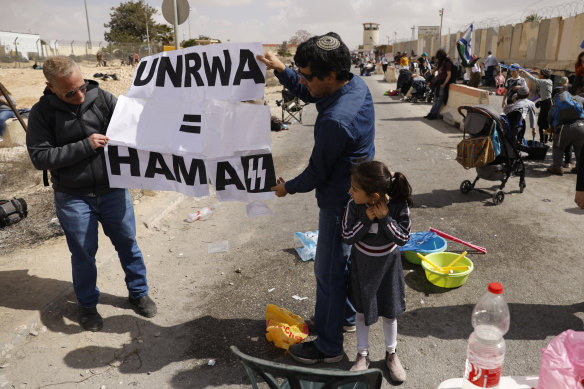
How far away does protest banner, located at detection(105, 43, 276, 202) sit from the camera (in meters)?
3.22

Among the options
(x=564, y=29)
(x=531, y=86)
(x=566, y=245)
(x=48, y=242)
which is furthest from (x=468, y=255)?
(x=564, y=29)

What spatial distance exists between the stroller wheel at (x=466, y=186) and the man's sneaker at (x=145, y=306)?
526 centimetres

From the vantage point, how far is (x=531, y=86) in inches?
Result: 403

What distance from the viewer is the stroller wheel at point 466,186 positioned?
6.94m

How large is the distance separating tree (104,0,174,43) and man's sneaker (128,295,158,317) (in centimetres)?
6824

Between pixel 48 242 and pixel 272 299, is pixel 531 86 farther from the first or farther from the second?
pixel 48 242

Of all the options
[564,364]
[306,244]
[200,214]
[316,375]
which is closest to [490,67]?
[200,214]

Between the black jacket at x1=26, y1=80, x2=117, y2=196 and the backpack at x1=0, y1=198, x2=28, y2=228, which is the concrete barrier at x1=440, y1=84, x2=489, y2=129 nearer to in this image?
the black jacket at x1=26, y1=80, x2=117, y2=196

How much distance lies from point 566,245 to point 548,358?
412 cm

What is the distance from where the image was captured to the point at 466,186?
22.8 ft

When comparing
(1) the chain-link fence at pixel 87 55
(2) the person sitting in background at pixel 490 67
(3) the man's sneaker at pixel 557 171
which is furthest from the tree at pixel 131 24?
(3) the man's sneaker at pixel 557 171

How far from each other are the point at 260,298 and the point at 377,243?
1.82 meters

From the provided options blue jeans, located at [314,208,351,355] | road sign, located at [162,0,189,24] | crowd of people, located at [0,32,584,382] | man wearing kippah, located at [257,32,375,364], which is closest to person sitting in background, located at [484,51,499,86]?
road sign, located at [162,0,189,24]

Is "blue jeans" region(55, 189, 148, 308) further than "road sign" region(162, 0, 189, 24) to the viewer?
No
